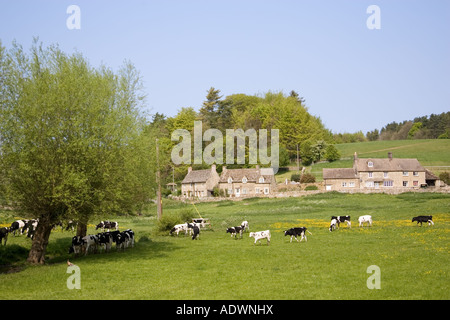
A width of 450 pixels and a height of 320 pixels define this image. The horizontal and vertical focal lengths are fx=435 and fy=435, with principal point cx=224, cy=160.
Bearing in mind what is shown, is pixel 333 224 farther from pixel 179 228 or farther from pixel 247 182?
pixel 247 182

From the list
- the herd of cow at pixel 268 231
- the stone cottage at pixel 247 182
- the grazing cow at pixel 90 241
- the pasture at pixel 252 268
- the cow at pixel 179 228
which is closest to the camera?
the pasture at pixel 252 268

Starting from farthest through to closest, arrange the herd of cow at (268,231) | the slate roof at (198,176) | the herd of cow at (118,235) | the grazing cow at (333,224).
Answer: the slate roof at (198,176) → the grazing cow at (333,224) → the herd of cow at (268,231) → the herd of cow at (118,235)

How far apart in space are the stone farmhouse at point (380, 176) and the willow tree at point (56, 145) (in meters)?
69.3

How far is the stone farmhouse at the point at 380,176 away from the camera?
87.9m

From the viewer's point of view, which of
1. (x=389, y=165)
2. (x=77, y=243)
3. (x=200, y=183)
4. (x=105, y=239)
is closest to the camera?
(x=77, y=243)

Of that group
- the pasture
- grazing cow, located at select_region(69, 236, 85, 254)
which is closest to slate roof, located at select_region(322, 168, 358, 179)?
the pasture

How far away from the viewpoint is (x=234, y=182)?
92.8 metres

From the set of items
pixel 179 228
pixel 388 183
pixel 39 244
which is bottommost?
pixel 179 228

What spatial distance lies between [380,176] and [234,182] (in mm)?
30094

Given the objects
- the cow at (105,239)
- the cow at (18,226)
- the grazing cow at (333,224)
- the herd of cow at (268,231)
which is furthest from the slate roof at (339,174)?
the cow at (105,239)

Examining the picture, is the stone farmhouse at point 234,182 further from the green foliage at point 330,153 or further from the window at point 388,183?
the green foliage at point 330,153

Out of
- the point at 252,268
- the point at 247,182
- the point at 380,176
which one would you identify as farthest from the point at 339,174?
the point at 252,268

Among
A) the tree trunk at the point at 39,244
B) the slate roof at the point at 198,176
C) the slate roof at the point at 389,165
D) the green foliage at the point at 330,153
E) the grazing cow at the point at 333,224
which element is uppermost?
the green foliage at the point at 330,153
